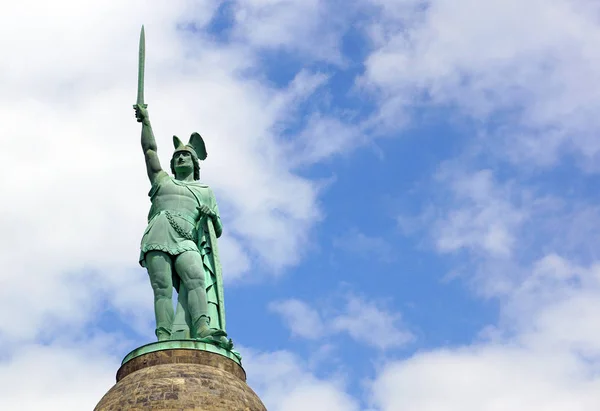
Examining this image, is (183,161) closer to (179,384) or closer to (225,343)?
(225,343)

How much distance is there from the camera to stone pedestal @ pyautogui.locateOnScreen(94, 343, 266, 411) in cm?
1875

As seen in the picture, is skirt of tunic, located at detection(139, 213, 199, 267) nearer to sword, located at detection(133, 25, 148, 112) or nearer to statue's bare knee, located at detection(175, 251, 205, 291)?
statue's bare knee, located at detection(175, 251, 205, 291)

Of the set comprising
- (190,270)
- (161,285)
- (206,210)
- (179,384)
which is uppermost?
(206,210)

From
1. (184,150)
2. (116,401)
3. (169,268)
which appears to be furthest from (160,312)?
(184,150)

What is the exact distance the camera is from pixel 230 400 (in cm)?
1909

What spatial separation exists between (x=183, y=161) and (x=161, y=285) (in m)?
3.44

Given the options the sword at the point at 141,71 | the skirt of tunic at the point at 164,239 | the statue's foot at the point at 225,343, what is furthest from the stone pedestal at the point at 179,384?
the sword at the point at 141,71

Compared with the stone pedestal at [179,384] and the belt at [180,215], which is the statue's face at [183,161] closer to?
the belt at [180,215]

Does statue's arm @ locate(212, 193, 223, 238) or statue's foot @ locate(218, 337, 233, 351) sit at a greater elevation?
statue's arm @ locate(212, 193, 223, 238)

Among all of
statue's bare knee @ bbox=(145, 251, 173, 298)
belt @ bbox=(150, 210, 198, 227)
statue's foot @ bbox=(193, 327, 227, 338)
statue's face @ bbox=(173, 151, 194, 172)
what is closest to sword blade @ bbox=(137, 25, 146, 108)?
statue's face @ bbox=(173, 151, 194, 172)

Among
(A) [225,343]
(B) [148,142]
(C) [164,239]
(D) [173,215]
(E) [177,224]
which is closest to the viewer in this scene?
(A) [225,343]

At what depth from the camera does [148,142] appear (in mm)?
23281

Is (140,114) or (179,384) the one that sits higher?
(140,114)

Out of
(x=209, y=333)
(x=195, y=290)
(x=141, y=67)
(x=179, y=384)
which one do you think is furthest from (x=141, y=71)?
(x=179, y=384)
